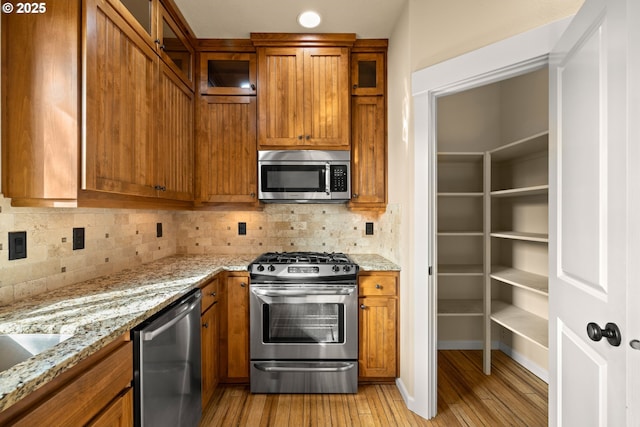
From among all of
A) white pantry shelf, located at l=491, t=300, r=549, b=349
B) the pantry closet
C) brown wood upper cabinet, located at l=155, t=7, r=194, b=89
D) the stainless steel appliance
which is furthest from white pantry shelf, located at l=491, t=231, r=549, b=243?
brown wood upper cabinet, located at l=155, t=7, r=194, b=89

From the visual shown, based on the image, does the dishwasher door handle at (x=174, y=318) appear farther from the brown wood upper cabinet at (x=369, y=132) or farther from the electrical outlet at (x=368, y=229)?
the electrical outlet at (x=368, y=229)

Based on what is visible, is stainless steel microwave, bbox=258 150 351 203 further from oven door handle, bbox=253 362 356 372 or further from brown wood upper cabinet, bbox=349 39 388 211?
oven door handle, bbox=253 362 356 372

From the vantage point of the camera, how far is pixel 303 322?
2.22 metres

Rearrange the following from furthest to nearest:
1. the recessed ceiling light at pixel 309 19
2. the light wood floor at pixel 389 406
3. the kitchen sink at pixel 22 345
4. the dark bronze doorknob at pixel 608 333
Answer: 1. the recessed ceiling light at pixel 309 19
2. the light wood floor at pixel 389 406
3. the kitchen sink at pixel 22 345
4. the dark bronze doorknob at pixel 608 333

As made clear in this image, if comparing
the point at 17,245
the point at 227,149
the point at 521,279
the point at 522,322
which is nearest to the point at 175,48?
the point at 227,149

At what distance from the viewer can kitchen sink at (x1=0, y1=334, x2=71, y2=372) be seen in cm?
102

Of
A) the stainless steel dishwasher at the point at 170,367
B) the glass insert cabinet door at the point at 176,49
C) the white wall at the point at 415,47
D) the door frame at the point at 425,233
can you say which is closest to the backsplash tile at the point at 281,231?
the white wall at the point at 415,47

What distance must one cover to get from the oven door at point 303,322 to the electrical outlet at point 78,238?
3.46ft

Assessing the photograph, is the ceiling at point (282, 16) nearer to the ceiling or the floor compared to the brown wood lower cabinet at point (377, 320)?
nearer to the ceiling

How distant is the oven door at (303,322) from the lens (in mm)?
2211

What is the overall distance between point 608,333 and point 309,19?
248 cm

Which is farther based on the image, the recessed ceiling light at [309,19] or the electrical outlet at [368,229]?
the electrical outlet at [368,229]

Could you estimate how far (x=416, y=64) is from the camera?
2.03m

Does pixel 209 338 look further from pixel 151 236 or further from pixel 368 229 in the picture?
pixel 368 229
